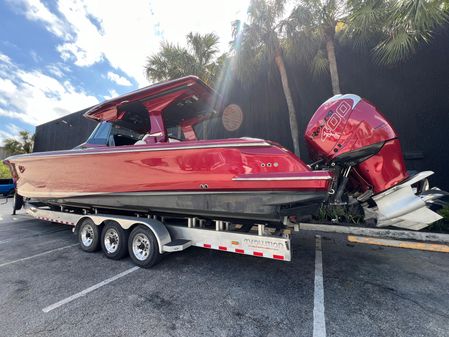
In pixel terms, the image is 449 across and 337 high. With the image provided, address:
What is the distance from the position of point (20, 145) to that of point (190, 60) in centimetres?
3415

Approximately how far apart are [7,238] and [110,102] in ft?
13.5

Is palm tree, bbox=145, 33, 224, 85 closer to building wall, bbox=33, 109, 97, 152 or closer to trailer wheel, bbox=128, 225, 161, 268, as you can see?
trailer wheel, bbox=128, 225, 161, 268

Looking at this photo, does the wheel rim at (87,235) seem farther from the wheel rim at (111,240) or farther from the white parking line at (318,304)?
the white parking line at (318,304)

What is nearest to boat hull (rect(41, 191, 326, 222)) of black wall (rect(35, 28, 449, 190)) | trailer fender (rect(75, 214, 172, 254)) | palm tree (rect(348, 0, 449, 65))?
trailer fender (rect(75, 214, 172, 254))

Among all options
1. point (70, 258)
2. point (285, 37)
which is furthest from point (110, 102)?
point (285, 37)

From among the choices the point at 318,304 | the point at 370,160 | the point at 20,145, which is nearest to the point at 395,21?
the point at 370,160

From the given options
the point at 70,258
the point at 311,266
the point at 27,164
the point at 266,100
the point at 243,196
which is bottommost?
the point at 311,266

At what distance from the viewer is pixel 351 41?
24.4ft

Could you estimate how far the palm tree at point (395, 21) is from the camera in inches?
191

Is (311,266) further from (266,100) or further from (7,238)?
(266,100)

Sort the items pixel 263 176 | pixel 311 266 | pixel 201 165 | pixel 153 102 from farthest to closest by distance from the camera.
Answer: pixel 153 102 < pixel 311 266 < pixel 201 165 < pixel 263 176

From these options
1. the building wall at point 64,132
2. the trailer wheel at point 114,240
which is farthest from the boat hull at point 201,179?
the building wall at point 64,132

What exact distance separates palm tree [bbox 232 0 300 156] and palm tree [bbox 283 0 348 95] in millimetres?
425

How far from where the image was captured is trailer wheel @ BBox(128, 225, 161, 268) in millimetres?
3295
